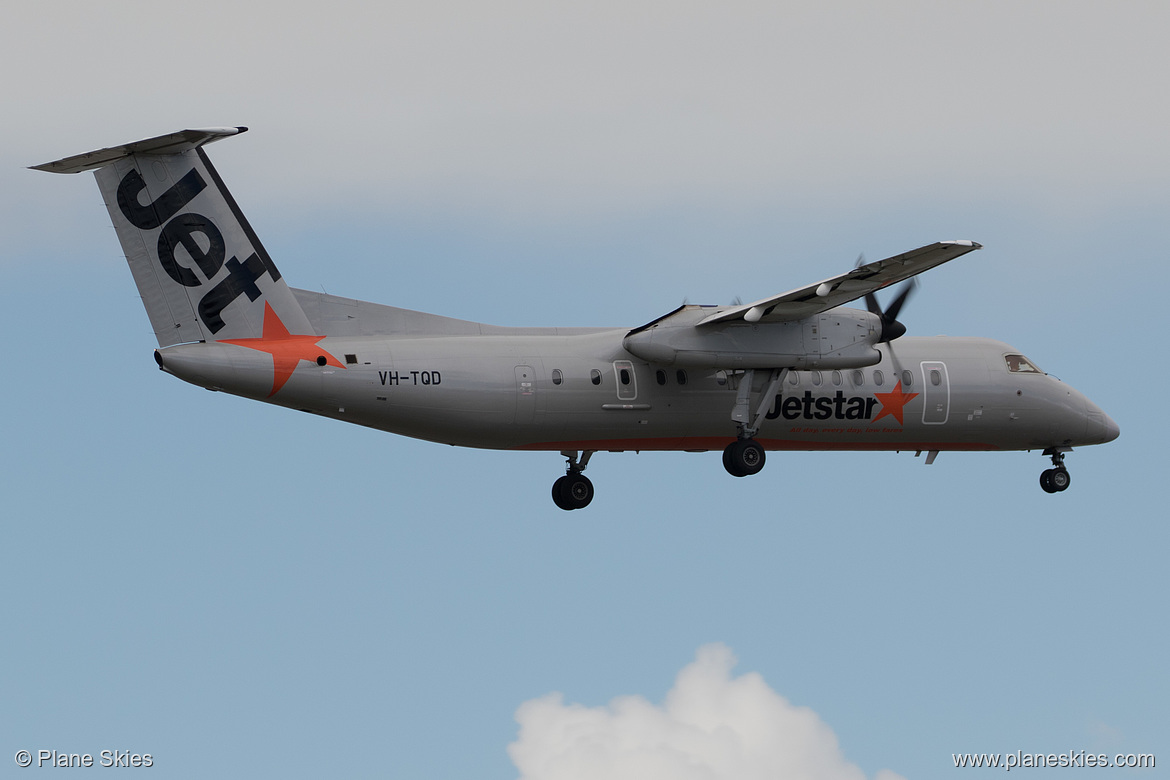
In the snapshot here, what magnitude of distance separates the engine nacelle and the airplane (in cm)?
3

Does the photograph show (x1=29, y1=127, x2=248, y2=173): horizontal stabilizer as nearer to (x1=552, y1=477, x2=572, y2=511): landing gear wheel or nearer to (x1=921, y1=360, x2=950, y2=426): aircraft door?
(x1=552, y1=477, x2=572, y2=511): landing gear wheel

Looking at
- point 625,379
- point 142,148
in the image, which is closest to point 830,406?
point 625,379

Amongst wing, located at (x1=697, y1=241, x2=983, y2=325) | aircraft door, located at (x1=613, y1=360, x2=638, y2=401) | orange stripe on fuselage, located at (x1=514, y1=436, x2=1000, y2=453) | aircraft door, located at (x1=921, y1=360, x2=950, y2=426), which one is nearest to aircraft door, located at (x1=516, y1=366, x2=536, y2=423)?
orange stripe on fuselage, located at (x1=514, y1=436, x2=1000, y2=453)

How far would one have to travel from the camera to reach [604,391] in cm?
2631

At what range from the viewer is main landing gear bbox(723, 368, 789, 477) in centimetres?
2705

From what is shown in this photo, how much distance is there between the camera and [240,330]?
2412cm

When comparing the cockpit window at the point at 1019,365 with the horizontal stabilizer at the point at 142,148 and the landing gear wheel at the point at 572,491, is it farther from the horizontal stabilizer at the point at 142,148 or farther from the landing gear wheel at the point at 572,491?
the horizontal stabilizer at the point at 142,148

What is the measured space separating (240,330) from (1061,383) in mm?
16914

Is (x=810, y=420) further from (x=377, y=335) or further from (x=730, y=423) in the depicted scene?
(x=377, y=335)

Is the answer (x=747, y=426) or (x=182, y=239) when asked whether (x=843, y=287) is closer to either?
(x=747, y=426)

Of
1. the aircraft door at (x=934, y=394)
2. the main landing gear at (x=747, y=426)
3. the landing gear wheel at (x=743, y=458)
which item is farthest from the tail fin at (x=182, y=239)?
the aircraft door at (x=934, y=394)

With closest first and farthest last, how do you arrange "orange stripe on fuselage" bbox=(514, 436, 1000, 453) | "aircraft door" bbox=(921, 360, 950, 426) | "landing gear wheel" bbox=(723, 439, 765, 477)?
"orange stripe on fuselage" bbox=(514, 436, 1000, 453) < "landing gear wheel" bbox=(723, 439, 765, 477) < "aircraft door" bbox=(921, 360, 950, 426)

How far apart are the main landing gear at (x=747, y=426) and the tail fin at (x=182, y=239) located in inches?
322

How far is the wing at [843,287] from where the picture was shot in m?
24.4
